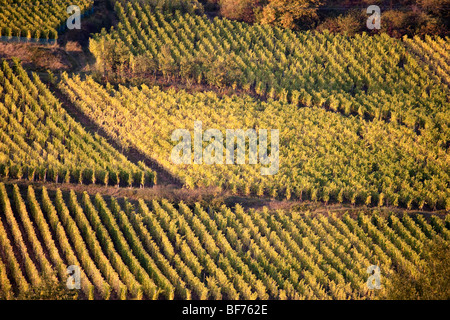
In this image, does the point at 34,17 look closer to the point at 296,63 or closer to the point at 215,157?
the point at 296,63

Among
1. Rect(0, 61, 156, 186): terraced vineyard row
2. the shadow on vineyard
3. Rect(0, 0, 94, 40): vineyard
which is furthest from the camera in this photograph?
Rect(0, 0, 94, 40): vineyard

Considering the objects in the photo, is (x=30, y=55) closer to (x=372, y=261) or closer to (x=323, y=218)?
(x=323, y=218)

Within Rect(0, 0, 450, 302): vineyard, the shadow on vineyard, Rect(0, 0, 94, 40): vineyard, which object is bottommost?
the shadow on vineyard

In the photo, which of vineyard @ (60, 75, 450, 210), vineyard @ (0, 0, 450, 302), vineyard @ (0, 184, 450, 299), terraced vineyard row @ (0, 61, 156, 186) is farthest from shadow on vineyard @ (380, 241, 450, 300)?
terraced vineyard row @ (0, 61, 156, 186)

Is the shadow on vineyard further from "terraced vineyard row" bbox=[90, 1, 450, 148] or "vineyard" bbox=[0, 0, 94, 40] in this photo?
"vineyard" bbox=[0, 0, 94, 40]

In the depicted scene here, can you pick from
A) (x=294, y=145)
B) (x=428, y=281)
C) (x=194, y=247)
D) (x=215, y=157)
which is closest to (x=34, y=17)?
(x=215, y=157)

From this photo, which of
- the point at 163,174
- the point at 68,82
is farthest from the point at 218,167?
the point at 68,82
